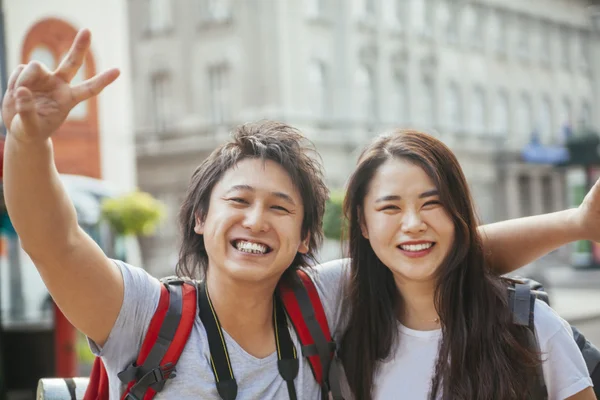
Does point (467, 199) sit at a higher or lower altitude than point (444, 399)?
higher

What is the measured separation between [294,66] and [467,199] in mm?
25198

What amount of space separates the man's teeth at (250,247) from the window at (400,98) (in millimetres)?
29594

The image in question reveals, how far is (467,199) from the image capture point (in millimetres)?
2629

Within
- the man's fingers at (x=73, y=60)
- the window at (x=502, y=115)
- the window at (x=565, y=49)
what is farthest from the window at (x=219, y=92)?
the man's fingers at (x=73, y=60)

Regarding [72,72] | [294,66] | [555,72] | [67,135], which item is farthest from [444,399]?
[555,72]

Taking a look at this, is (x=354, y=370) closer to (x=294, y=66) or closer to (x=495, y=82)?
(x=294, y=66)

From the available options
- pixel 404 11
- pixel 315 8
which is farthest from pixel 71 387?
pixel 404 11

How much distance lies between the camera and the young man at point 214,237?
6.52 feet

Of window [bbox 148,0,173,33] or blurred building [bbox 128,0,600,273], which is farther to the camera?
window [bbox 148,0,173,33]

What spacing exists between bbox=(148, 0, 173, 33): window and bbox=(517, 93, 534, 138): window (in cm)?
1698

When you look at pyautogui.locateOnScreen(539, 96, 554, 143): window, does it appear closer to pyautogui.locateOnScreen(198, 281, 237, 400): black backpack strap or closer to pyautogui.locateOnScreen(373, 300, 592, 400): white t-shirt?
pyautogui.locateOnScreen(373, 300, 592, 400): white t-shirt

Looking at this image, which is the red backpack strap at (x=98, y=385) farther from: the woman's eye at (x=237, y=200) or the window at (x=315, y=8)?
the window at (x=315, y=8)

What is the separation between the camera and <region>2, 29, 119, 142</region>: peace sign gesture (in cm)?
190

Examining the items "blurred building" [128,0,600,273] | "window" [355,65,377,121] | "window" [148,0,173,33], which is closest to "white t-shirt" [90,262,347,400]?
"blurred building" [128,0,600,273]
